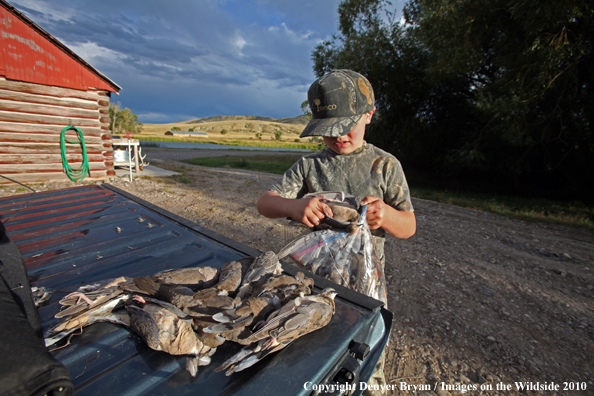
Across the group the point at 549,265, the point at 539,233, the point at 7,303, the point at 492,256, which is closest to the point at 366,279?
the point at 7,303

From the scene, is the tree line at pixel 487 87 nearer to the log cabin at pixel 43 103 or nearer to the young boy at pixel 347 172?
the young boy at pixel 347 172

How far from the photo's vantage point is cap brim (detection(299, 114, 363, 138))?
1.62m

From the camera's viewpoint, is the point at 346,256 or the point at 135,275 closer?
the point at 346,256

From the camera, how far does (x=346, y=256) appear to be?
5.17ft

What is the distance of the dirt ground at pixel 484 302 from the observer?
2.38 meters

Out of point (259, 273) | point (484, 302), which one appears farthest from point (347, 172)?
point (484, 302)

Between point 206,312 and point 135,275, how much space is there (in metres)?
0.96

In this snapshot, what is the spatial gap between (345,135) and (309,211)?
0.56 meters

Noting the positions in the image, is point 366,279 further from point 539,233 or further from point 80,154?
point 80,154

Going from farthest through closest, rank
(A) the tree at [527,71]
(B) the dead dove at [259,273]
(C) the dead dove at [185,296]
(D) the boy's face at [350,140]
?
(A) the tree at [527,71] → (D) the boy's face at [350,140] → (B) the dead dove at [259,273] → (C) the dead dove at [185,296]

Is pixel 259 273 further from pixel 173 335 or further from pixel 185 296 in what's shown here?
pixel 173 335

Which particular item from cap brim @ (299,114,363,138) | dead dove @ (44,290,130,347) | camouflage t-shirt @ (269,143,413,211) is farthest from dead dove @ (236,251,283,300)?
cap brim @ (299,114,363,138)

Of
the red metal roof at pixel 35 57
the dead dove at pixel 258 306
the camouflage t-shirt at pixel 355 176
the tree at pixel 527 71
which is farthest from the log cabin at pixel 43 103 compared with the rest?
the tree at pixel 527 71

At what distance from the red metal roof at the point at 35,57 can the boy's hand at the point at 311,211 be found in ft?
33.1
